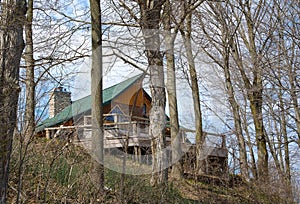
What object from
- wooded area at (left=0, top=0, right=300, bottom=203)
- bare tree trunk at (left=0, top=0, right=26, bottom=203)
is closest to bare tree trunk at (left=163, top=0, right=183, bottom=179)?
wooded area at (left=0, top=0, right=300, bottom=203)

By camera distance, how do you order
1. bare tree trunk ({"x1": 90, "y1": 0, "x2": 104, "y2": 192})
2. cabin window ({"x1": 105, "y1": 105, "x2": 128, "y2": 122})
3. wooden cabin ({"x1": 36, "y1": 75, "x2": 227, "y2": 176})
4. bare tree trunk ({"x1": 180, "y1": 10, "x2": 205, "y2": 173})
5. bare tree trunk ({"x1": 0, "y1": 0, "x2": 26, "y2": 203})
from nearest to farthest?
bare tree trunk ({"x1": 0, "y1": 0, "x2": 26, "y2": 203}), bare tree trunk ({"x1": 90, "y1": 0, "x2": 104, "y2": 192}), wooden cabin ({"x1": 36, "y1": 75, "x2": 227, "y2": 176}), cabin window ({"x1": 105, "y1": 105, "x2": 128, "y2": 122}), bare tree trunk ({"x1": 180, "y1": 10, "x2": 205, "y2": 173})

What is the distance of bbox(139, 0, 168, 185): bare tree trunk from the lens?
9789mm

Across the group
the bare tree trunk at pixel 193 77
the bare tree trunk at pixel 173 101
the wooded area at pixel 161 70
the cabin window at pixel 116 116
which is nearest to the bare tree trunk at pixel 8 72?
the wooded area at pixel 161 70

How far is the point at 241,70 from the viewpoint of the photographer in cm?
1553

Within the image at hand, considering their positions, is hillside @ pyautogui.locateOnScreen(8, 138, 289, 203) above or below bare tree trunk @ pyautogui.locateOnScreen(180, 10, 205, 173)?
below

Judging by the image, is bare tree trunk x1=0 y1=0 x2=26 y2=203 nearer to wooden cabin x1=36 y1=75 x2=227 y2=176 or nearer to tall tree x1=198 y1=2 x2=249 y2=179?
wooden cabin x1=36 y1=75 x2=227 y2=176

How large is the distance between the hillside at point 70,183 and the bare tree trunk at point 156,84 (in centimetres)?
63

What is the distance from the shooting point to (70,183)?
23.6 ft

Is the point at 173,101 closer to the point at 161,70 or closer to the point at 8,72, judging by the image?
the point at 161,70

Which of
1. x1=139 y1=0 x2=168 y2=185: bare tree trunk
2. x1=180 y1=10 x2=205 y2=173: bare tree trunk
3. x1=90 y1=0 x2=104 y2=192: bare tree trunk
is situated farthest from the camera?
x1=180 y1=10 x2=205 y2=173: bare tree trunk

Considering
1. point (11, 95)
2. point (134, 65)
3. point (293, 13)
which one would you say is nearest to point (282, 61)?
point (293, 13)

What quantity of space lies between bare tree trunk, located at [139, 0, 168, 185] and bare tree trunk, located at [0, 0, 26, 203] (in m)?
4.22

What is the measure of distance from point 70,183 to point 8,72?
2498 mm

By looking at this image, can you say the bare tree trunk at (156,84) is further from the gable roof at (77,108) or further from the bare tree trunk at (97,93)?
the bare tree trunk at (97,93)
